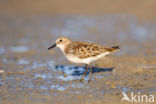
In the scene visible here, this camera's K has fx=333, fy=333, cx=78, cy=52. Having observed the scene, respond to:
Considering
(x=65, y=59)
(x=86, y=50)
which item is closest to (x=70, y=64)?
(x=65, y=59)

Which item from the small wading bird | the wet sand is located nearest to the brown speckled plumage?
the small wading bird

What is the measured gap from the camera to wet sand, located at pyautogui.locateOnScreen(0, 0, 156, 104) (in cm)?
825

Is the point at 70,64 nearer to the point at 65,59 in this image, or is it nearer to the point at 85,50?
the point at 65,59

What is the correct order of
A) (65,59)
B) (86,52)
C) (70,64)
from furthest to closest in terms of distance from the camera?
(65,59)
(70,64)
(86,52)

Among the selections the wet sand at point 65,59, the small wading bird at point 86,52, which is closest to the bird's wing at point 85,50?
the small wading bird at point 86,52

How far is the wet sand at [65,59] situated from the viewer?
27.1ft

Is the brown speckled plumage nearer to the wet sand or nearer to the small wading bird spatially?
the small wading bird

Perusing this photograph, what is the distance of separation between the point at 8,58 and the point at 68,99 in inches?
201

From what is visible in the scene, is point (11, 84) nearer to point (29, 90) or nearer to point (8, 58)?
point (29, 90)

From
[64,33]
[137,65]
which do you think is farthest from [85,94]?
[64,33]

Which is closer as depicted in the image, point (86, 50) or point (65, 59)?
point (86, 50)

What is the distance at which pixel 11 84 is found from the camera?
909 cm

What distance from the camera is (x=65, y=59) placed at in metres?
12.1

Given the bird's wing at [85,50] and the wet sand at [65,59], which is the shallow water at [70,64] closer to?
the wet sand at [65,59]
